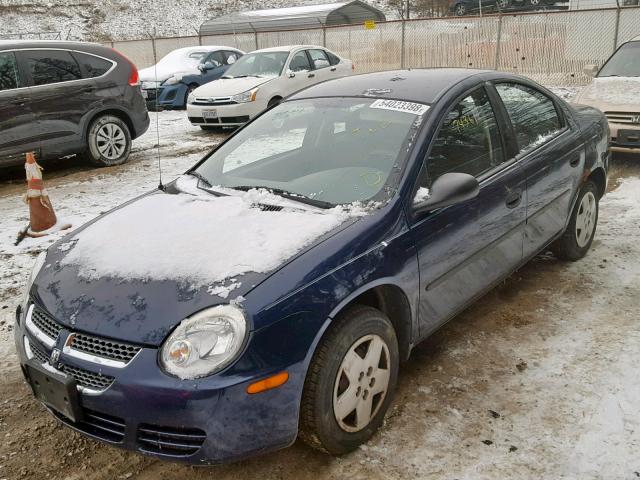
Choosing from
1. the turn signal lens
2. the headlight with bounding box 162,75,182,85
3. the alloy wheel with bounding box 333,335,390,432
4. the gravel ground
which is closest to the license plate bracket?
the gravel ground

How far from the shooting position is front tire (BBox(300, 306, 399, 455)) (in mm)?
2395

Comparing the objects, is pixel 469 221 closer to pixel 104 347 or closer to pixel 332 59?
pixel 104 347

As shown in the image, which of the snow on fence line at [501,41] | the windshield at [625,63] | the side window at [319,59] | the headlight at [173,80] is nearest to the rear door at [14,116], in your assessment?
the side window at [319,59]

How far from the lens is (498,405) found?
298 cm

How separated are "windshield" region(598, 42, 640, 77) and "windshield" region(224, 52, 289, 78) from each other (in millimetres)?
5957

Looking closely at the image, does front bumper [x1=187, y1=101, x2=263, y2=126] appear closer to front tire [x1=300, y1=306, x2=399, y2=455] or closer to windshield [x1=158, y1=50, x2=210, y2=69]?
windshield [x1=158, y1=50, x2=210, y2=69]

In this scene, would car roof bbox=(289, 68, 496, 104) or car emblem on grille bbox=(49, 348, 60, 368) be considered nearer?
car emblem on grille bbox=(49, 348, 60, 368)

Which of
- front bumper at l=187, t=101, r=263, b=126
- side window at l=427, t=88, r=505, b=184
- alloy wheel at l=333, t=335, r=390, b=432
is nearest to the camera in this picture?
alloy wheel at l=333, t=335, r=390, b=432

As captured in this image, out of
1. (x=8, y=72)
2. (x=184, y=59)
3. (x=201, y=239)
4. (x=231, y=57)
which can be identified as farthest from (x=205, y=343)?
(x=231, y=57)

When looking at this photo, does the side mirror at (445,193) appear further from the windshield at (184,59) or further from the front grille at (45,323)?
the windshield at (184,59)

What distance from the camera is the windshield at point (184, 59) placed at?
581 inches

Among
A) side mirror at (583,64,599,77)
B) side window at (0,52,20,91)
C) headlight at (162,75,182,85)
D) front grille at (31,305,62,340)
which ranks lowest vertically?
front grille at (31,305,62,340)

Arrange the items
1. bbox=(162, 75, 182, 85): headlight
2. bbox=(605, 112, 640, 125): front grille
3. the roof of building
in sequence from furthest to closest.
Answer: the roof of building < bbox=(162, 75, 182, 85): headlight < bbox=(605, 112, 640, 125): front grille

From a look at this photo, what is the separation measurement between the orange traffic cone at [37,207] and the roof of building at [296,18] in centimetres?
2450
